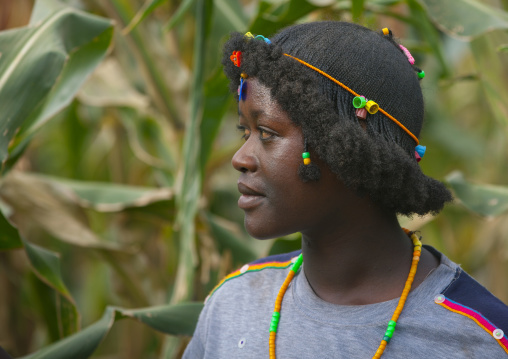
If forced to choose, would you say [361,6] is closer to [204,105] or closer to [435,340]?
[204,105]

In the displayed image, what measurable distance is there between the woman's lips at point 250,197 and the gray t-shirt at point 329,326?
0.18m

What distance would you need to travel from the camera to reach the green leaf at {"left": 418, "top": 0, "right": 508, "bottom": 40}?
4.95ft

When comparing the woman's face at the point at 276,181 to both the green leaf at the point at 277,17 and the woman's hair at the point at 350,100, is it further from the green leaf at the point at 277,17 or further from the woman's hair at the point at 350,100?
the green leaf at the point at 277,17

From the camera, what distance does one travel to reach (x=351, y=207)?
39.9 inches

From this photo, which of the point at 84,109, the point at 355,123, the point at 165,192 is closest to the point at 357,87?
the point at 355,123

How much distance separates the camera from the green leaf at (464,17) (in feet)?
4.95

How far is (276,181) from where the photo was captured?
0.98 m

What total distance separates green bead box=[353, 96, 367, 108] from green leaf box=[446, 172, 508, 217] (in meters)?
0.74

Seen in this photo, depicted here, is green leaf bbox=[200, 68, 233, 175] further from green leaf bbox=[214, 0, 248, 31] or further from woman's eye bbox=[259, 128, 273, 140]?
woman's eye bbox=[259, 128, 273, 140]

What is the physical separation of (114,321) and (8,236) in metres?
0.30

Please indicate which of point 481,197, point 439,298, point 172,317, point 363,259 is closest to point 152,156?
point 172,317

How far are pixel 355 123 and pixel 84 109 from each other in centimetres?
218

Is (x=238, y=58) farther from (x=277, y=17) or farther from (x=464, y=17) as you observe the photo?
(x=464, y=17)

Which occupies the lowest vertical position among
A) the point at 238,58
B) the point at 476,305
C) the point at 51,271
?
the point at 51,271
